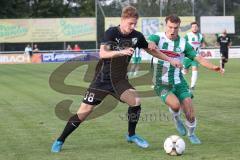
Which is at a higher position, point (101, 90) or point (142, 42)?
point (142, 42)

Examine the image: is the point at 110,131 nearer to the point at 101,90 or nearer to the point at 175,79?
the point at 175,79

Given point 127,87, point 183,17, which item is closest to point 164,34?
point 127,87

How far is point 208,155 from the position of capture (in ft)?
27.1

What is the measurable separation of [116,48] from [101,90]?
670 millimetres

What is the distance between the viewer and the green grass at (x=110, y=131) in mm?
8453

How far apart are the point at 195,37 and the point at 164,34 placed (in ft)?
31.4

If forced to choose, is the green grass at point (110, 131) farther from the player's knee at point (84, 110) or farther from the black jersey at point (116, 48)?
the black jersey at point (116, 48)

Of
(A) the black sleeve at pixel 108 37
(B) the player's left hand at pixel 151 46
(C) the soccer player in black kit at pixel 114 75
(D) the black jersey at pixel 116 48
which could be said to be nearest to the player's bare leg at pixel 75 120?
(C) the soccer player in black kit at pixel 114 75

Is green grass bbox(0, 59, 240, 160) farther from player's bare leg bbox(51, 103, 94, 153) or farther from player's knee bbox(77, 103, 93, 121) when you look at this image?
player's knee bbox(77, 103, 93, 121)

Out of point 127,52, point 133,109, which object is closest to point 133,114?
point 133,109

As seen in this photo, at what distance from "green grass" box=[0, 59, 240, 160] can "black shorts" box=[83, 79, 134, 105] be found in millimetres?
760

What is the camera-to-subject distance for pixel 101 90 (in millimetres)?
8711

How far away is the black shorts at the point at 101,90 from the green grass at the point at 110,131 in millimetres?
760

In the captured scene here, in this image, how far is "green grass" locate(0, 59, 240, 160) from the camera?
8.45 m
